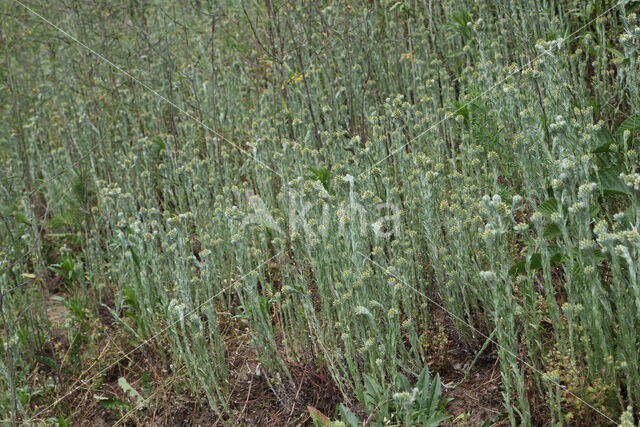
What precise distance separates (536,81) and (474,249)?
87 centimetres

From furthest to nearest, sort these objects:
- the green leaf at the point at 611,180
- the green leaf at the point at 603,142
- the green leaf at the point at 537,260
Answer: the green leaf at the point at 603,142 < the green leaf at the point at 611,180 < the green leaf at the point at 537,260

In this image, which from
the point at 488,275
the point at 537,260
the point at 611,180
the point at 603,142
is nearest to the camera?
the point at 488,275

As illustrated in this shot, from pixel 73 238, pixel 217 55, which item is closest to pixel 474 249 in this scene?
pixel 73 238

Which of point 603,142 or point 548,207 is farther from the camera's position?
point 603,142

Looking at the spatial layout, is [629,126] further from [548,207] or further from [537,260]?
[537,260]

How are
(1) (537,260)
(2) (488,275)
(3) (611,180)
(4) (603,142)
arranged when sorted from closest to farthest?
1. (2) (488,275)
2. (1) (537,260)
3. (3) (611,180)
4. (4) (603,142)

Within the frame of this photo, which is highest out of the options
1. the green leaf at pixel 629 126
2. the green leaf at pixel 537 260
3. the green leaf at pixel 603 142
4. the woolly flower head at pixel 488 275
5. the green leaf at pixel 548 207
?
the green leaf at pixel 629 126

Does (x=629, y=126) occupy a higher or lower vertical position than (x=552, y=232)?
higher

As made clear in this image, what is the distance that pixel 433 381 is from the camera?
213 centimetres

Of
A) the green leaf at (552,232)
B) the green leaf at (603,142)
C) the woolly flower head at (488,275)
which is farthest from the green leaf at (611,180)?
the woolly flower head at (488,275)

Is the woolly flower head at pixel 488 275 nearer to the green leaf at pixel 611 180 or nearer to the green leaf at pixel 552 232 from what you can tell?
the green leaf at pixel 552 232

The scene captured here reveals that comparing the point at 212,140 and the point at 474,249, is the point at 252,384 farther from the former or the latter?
the point at 212,140

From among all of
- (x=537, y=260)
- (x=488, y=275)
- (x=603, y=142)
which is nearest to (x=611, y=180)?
(x=603, y=142)

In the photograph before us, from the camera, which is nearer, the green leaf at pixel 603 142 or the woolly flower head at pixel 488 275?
the woolly flower head at pixel 488 275
